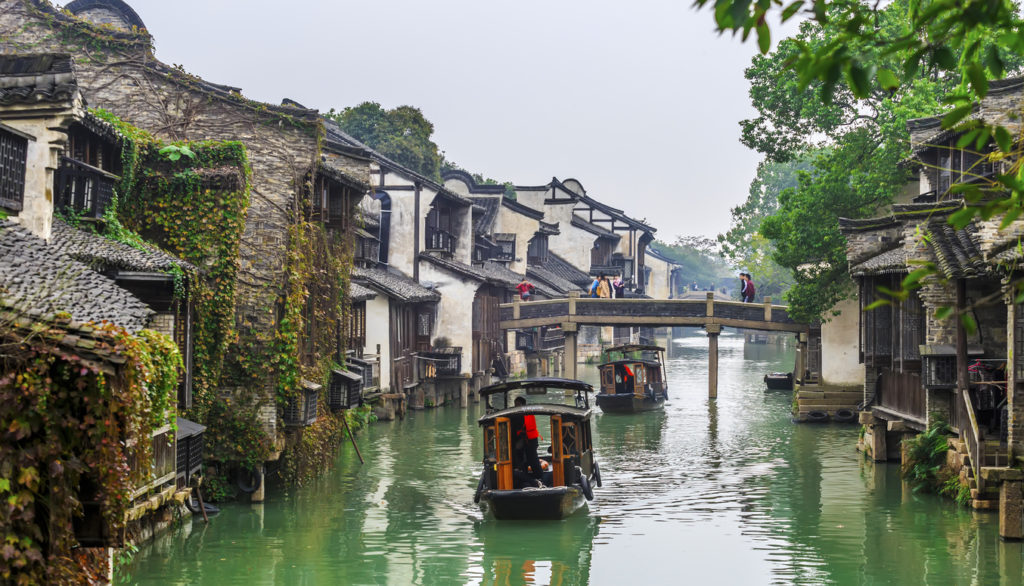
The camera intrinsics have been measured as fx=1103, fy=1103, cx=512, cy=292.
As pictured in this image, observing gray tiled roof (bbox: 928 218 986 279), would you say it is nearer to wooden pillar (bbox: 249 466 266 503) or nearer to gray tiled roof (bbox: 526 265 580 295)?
wooden pillar (bbox: 249 466 266 503)

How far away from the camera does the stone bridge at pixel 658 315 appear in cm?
3916

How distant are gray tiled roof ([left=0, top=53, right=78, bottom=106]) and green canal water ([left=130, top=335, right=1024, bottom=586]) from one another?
6256 millimetres

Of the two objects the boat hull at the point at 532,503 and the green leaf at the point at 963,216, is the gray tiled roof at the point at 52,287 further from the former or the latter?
the boat hull at the point at 532,503

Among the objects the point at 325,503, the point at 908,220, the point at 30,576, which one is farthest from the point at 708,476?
the point at 30,576

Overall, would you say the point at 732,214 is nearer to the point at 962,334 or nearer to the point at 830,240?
the point at 830,240

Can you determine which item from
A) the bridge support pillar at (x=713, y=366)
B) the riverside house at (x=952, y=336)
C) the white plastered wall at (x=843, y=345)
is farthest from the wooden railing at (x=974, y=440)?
the bridge support pillar at (x=713, y=366)

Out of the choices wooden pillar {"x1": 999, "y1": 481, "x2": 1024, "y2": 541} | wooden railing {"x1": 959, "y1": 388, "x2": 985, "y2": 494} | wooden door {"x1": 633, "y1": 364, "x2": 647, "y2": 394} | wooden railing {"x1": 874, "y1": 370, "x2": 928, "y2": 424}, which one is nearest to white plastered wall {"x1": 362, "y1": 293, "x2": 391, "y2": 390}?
wooden door {"x1": 633, "y1": 364, "x2": 647, "y2": 394}

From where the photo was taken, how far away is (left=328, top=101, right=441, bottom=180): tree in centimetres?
5716

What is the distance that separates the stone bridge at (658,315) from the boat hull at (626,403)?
11.4ft

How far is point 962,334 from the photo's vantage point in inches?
685

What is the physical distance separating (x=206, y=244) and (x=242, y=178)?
127cm

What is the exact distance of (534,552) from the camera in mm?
16891

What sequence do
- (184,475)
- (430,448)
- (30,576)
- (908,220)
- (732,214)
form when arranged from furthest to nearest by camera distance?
(732,214) < (430,448) < (908,220) < (184,475) < (30,576)

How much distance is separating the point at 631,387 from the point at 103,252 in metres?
25.7
